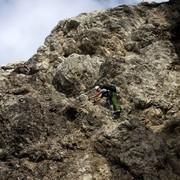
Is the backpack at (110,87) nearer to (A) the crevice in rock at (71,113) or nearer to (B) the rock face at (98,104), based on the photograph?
(B) the rock face at (98,104)

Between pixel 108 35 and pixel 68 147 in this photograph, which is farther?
pixel 108 35

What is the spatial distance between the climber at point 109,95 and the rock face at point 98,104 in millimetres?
462

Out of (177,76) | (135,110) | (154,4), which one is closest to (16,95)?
(135,110)

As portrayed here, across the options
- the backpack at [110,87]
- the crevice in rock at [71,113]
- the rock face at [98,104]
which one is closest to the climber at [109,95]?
the backpack at [110,87]

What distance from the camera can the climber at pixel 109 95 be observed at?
25.8 metres

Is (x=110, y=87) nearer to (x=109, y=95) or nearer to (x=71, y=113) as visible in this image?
(x=109, y=95)

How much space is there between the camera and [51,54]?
107 feet

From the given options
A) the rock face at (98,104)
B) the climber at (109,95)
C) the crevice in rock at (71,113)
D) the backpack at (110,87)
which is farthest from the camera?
the backpack at (110,87)

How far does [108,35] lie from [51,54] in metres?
4.77

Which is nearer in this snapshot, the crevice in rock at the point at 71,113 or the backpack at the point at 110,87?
the crevice in rock at the point at 71,113

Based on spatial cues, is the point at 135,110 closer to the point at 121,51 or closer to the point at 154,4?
A: the point at 121,51

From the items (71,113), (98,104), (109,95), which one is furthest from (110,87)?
(71,113)

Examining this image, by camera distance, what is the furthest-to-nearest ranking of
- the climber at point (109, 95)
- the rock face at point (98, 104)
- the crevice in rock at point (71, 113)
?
the crevice in rock at point (71, 113)
the climber at point (109, 95)
the rock face at point (98, 104)

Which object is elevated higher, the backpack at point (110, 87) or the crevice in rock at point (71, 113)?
the backpack at point (110, 87)
